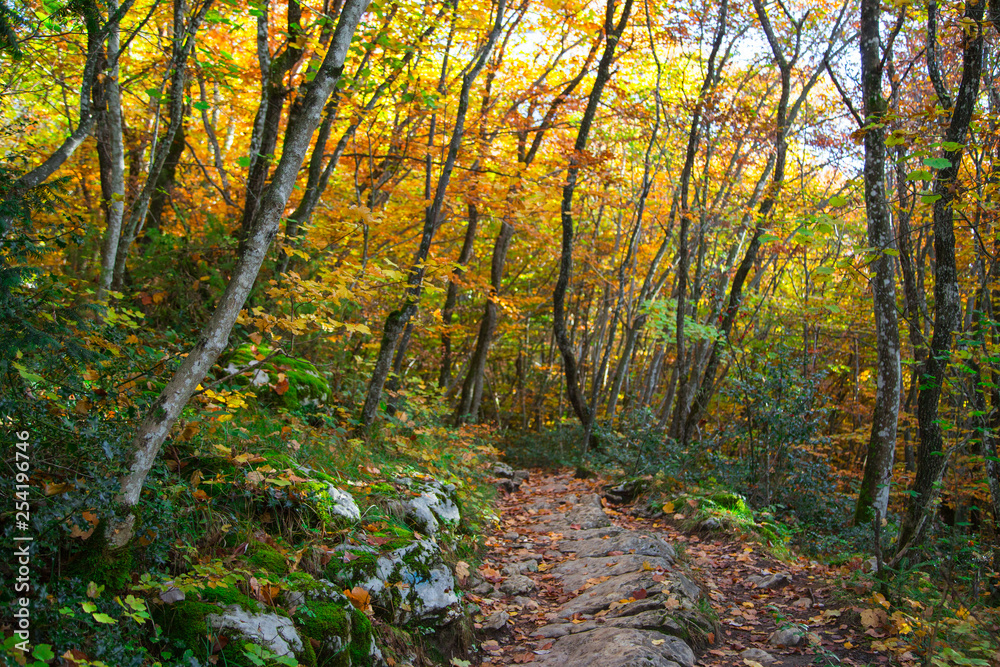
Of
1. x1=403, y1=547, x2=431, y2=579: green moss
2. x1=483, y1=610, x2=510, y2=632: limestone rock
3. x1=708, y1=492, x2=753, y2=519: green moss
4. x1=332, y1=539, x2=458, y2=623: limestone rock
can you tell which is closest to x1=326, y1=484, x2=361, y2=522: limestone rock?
x1=332, y1=539, x2=458, y2=623: limestone rock

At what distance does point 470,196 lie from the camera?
951cm

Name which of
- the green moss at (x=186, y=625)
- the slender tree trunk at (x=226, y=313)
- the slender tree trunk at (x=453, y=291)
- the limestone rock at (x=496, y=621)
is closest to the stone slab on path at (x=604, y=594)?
the limestone rock at (x=496, y=621)

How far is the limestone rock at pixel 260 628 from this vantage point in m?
2.70

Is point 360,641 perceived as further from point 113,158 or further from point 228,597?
point 113,158

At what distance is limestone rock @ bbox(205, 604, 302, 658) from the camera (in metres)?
2.70

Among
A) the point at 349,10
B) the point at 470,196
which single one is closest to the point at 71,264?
the point at 470,196

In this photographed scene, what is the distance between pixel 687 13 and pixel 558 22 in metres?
2.35

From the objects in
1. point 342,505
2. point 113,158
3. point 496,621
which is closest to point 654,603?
point 496,621

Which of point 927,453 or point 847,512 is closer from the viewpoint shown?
point 927,453

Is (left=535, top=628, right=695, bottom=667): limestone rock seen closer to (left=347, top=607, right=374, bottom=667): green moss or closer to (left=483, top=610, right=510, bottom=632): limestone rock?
(left=483, top=610, right=510, bottom=632): limestone rock

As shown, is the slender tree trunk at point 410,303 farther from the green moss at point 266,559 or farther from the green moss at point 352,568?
the green moss at point 266,559

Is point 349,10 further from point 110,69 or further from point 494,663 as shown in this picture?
point 494,663

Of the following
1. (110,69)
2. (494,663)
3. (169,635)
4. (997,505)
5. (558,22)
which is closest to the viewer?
(169,635)

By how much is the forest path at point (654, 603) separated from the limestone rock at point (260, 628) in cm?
159
